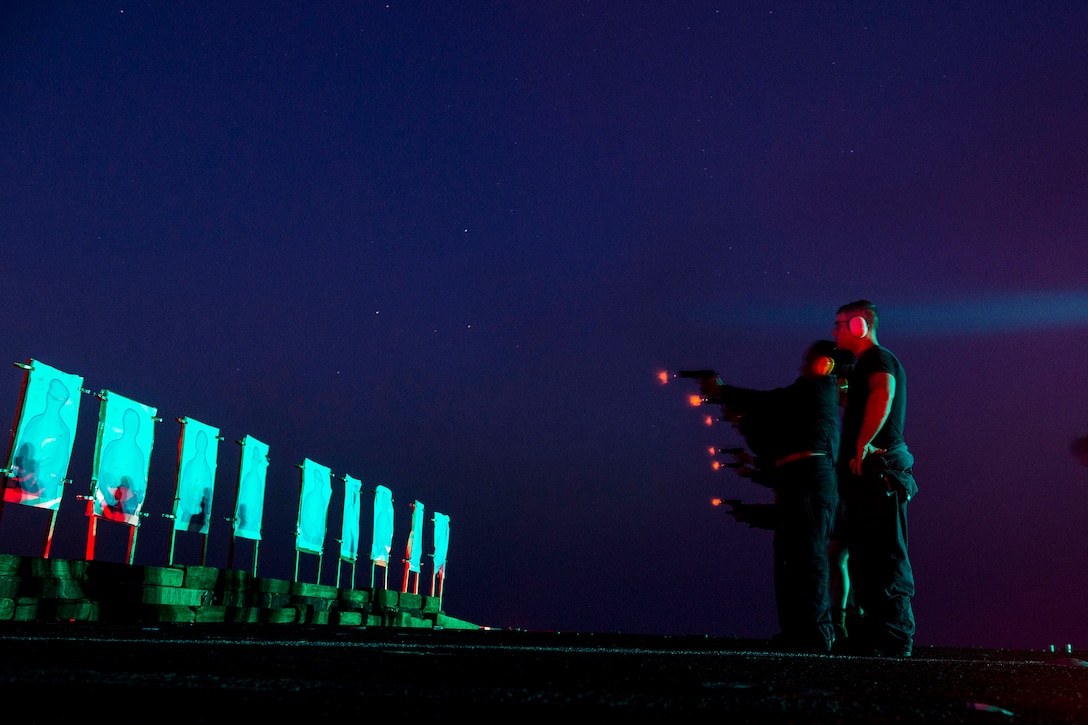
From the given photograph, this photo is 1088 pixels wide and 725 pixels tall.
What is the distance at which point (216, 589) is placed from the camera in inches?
448

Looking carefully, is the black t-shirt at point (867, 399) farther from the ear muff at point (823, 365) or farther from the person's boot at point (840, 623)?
the person's boot at point (840, 623)

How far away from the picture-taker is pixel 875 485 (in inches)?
186

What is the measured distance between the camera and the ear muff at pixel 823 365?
5426 mm

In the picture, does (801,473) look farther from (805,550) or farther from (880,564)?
(880,564)

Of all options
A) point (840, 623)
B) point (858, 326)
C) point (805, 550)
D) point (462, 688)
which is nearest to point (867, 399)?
point (858, 326)

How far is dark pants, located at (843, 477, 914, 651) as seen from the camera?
4434mm

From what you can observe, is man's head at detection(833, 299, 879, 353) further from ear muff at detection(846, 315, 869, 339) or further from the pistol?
the pistol

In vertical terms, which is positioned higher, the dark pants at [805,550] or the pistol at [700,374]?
the pistol at [700,374]

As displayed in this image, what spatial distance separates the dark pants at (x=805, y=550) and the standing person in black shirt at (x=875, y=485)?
14 centimetres

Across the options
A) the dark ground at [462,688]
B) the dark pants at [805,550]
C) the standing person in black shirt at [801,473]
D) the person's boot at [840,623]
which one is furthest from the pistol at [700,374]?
the dark ground at [462,688]

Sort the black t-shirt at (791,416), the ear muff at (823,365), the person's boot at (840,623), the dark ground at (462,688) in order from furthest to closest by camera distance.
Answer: the person's boot at (840,623)
the ear muff at (823,365)
the black t-shirt at (791,416)
the dark ground at (462,688)

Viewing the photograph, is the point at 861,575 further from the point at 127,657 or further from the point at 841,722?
the point at 127,657

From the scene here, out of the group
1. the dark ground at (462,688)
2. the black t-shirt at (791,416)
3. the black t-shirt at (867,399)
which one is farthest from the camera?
the black t-shirt at (791,416)

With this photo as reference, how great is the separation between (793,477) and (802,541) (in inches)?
15.3
